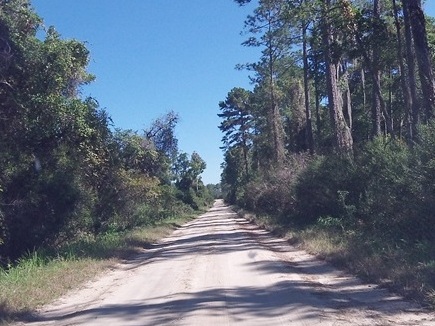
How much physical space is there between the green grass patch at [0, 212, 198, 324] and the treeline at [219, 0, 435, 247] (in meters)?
8.70

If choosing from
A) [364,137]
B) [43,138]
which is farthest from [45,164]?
[364,137]

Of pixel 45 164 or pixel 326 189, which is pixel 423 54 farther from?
pixel 45 164

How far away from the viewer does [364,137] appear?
52812 mm

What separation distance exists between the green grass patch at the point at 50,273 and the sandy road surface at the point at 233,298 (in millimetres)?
450

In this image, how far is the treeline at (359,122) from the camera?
18375mm

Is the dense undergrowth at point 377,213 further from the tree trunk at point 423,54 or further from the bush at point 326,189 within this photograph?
the tree trunk at point 423,54

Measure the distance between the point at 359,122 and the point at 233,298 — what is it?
142 ft

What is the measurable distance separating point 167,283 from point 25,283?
3517mm

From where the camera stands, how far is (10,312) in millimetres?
→ 12461

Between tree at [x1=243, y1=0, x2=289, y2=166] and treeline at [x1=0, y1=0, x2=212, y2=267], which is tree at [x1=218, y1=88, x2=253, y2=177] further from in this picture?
treeline at [x1=0, y1=0, x2=212, y2=267]

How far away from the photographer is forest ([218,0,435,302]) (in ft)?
57.2

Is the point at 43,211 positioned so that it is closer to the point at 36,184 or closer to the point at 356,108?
the point at 36,184

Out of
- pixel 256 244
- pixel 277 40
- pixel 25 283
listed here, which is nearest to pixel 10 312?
pixel 25 283

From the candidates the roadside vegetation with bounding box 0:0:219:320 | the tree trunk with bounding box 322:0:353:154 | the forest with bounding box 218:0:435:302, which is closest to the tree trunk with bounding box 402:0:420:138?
the forest with bounding box 218:0:435:302
